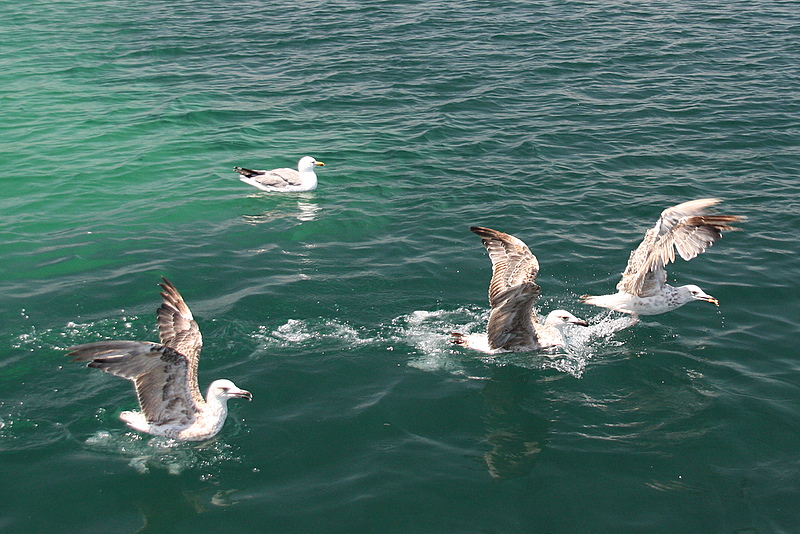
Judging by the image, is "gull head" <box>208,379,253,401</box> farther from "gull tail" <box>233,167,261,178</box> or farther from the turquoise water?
"gull tail" <box>233,167,261,178</box>

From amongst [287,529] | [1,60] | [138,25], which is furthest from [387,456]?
[138,25]

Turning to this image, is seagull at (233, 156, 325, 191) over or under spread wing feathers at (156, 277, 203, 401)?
under

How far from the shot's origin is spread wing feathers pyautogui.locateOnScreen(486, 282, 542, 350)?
8.57 metres

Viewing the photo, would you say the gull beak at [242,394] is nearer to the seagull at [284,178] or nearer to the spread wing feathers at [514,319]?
the spread wing feathers at [514,319]

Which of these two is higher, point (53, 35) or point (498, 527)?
point (53, 35)

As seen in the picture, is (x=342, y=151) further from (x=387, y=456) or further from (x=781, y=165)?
(x=387, y=456)

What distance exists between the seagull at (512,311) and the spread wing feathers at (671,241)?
46.5 inches

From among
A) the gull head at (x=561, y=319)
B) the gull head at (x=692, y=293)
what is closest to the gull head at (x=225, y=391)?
the gull head at (x=561, y=319)

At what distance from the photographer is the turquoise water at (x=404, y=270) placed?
7.01m

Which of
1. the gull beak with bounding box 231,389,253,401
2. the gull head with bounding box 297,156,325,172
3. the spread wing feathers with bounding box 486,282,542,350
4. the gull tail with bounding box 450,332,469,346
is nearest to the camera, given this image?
the gull beak with bounding box 231,389,253,401

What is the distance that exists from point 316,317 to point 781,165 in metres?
9.99

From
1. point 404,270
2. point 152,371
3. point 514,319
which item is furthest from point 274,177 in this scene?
point 152,371

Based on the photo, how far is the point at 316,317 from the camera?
997 centimetres

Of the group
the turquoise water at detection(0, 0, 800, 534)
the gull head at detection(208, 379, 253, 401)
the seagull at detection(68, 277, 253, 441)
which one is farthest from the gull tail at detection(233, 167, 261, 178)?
the gull head at detection(208, 379, 253, 401)
